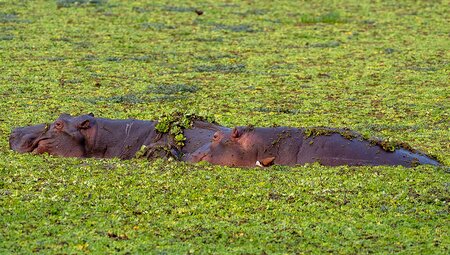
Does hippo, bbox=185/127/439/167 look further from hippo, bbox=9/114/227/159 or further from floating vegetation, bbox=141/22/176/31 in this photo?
floating vegetation, bbox=141/22/176/31

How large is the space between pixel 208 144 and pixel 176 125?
11.0 inches

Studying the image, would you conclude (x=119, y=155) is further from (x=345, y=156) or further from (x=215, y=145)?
(x=345, y=156)

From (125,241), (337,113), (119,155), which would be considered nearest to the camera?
(125,241)

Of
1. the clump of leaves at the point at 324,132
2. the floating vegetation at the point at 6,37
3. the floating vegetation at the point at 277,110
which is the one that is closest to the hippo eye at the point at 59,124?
the clump of leaves at the point at 324,132

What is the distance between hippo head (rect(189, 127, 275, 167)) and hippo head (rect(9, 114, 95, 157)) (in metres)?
0.75

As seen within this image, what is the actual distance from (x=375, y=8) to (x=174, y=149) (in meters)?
7.11

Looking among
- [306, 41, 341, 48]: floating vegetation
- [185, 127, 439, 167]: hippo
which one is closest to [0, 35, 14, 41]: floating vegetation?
[306, 41, 341, 48]: floating vegetation

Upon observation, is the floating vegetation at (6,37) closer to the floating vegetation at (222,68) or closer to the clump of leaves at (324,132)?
the floating vegetation at (222,68)

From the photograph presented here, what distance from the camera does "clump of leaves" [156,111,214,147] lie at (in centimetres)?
598

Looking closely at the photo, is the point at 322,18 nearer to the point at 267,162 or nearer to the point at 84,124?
the point at 84,124

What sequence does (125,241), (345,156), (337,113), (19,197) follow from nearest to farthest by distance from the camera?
1. (125,241)
2. (19,197)
3. (345,156)
4. (337,113)

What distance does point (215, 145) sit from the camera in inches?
227

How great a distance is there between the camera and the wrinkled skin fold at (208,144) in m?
5.61

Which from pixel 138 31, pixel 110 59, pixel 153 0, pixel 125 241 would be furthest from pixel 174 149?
pixel 153 0
